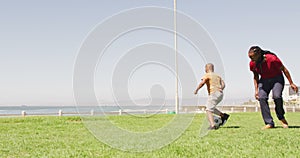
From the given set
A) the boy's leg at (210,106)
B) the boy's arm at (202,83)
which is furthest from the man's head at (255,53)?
the boy's leg at (210,106)

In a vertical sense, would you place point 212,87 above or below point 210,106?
above

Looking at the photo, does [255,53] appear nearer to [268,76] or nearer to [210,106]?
[268,76]

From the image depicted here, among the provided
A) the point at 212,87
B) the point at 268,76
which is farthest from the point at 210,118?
the point at 268,76

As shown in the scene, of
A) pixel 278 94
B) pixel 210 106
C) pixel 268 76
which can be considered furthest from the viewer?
pixel 210 106

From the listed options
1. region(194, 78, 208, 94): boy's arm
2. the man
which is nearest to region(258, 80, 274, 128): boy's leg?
the man

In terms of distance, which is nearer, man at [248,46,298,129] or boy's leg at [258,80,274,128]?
man at [248,46,298,129]

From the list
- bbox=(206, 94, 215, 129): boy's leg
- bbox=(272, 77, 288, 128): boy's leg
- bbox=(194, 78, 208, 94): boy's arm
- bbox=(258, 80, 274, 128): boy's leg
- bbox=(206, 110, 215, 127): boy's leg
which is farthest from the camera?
bbox=(194, 78, 208, 94): boy's arm

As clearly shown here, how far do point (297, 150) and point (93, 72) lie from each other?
3.36 metres

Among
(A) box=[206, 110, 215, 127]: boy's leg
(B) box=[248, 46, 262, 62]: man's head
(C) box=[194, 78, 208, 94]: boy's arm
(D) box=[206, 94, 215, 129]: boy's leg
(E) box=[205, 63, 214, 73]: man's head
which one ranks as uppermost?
(B) box=[248, 46, 262, 62]: man's head

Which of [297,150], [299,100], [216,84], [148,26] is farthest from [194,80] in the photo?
[299,100]

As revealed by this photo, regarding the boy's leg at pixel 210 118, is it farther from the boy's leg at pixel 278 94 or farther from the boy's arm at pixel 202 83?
the boy's leg at pixel 278 94

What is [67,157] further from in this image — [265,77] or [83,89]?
[265,77]

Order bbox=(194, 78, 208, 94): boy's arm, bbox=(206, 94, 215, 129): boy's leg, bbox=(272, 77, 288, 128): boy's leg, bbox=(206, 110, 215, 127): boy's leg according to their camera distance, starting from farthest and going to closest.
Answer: bbox=(194, 78, 208, 94): boy's arm < bbox=(206, 94, 215, 129): boy's leg < bbox=(206, 110, 215, 127): boy's leg < bbox=(272, 77, 288, 128): boy's leg

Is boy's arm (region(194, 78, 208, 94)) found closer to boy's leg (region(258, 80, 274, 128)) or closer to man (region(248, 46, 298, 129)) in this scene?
man (region(248, 46, 298, 129))
